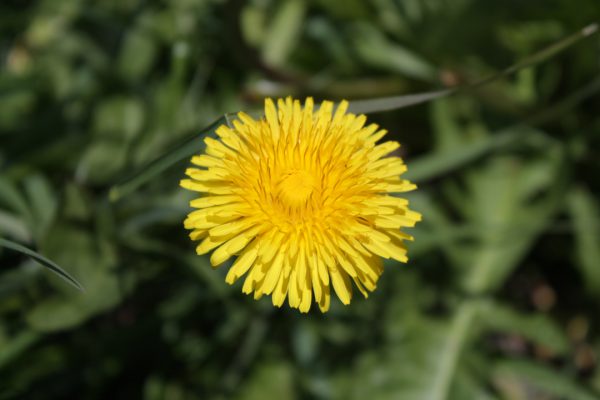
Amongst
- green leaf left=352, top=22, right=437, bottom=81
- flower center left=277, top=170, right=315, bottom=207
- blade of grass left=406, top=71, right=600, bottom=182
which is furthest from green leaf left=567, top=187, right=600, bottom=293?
flower center left=277, top=170, right=315, bottom=207

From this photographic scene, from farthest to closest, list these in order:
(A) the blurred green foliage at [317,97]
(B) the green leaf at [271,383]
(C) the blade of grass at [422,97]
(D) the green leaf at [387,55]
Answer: (D) the green leaf at [387,55] < (B) the green leaf at [271,383] < (A) the blurred green foliage at [317,97] < (C) the blade of grass at [422,97]

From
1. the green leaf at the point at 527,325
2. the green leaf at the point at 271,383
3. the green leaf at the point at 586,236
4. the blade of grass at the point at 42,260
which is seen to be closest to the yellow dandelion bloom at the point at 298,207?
the blade of grass at the point at 42,260

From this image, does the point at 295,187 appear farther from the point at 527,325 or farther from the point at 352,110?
the point at 527,325

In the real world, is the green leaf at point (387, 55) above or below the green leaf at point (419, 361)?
above

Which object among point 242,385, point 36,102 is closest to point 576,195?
point 242,385

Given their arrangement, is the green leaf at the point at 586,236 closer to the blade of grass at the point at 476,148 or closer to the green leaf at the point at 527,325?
the green leaf at the point at 527,325

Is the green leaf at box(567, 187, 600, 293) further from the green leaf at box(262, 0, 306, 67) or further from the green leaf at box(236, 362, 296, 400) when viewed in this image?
the green leaf at box(262, 0, 306, 67)

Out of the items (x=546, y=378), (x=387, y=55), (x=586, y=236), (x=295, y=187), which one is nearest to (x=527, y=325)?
(x=546, y=378)

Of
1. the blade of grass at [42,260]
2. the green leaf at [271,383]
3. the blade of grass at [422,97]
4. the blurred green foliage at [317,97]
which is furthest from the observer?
the green leaf at [271,383]

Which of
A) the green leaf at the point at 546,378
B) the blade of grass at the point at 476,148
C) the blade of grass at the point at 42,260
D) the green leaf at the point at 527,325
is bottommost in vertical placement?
the blade of grass at the point at 42,260
